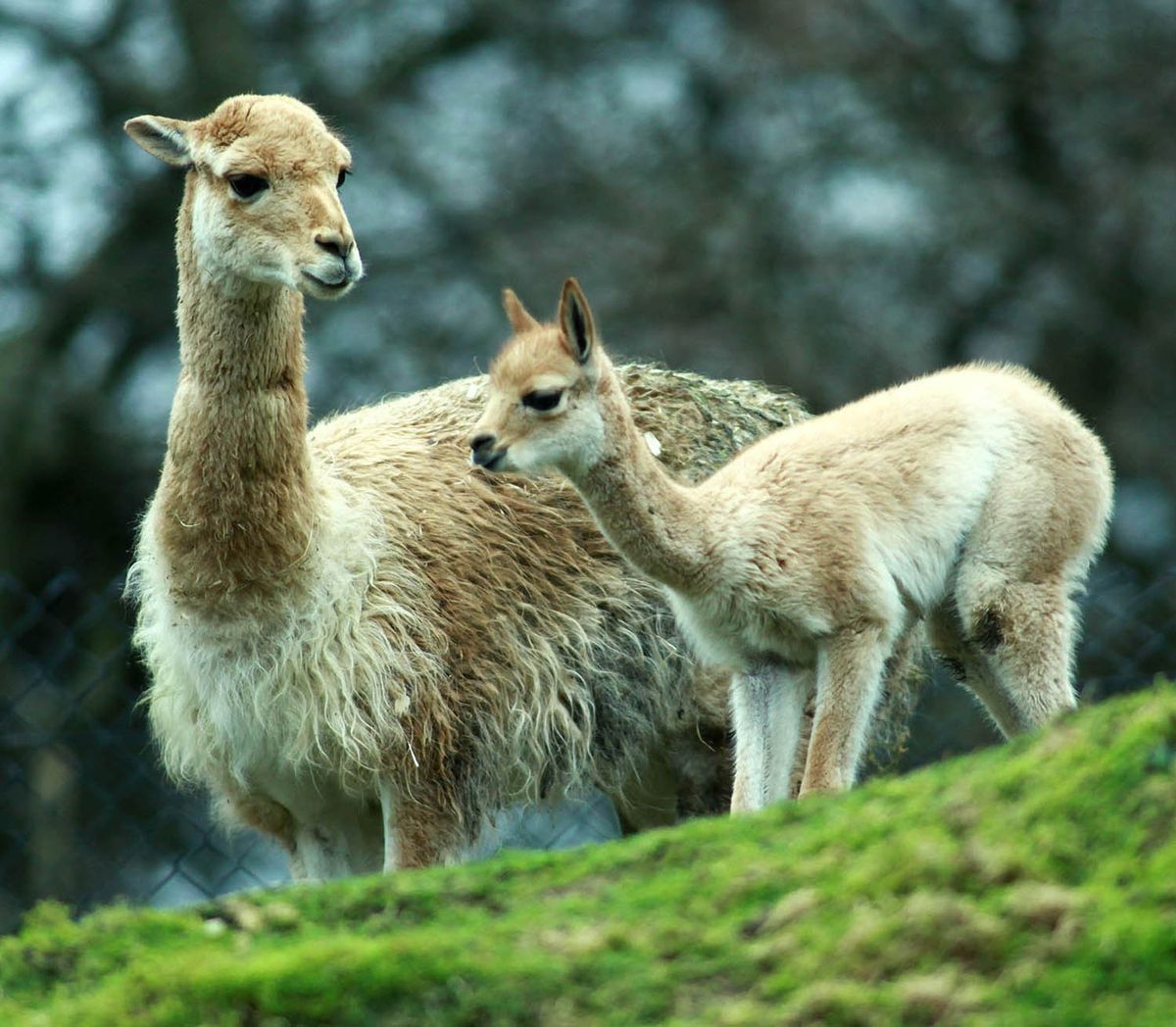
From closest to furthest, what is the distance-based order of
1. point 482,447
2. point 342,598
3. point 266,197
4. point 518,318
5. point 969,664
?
1. point 482,447
2. point 266,197
3. point 518,318
4. point 969,664
5. point 342,598

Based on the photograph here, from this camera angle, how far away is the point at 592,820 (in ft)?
34.6

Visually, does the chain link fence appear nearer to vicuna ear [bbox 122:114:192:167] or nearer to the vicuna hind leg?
the vicuna hind leg

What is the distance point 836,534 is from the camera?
591 centimetres

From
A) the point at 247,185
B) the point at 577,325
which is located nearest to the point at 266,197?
the point at 247,185

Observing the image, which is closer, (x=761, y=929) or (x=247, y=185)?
(x=761, y=929)

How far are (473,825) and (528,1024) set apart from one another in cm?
310

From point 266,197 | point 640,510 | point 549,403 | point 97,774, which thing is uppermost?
point 266,197

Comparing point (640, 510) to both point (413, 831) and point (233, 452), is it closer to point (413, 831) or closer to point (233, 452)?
point (233, 452)

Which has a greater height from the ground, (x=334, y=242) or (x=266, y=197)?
(x=266, y=197)

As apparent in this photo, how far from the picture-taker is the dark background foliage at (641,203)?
Answer: 15570 mm

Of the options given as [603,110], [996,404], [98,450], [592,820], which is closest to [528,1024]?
[996,404]

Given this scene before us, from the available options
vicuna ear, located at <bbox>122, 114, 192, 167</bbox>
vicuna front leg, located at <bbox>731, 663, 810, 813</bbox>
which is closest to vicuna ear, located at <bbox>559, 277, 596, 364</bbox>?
vicuna front leg, located at <bbox>731, 663, 810, 813</bbox>

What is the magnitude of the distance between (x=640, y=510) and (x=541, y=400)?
424 millimetres

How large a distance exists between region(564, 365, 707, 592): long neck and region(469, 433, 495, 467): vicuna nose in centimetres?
31
